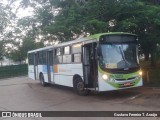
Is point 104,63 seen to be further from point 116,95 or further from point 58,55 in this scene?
point 58,55

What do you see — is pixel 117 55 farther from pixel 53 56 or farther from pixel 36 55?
pixel 36 55

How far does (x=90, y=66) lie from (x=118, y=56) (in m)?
1.44

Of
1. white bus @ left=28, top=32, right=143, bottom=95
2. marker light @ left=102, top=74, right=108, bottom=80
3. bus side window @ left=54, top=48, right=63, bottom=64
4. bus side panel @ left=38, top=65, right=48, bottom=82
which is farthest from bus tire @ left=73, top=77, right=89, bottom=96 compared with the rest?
bus side panel @ left=38, top=65, right=48, bottom=82

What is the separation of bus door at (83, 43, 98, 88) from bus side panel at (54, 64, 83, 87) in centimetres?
50

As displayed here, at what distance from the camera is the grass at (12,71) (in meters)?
37.8

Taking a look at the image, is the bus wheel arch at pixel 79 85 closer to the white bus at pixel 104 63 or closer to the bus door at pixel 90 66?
the white bus at pixel 104 63

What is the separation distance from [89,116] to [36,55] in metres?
12.7

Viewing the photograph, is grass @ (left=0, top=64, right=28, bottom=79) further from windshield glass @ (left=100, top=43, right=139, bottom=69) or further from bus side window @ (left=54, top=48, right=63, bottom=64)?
windshield glass @ (left=100, top=43, right=139, bottom=69)

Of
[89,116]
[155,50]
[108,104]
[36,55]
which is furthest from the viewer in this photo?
[36,55]

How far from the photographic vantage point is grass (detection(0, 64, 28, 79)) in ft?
124

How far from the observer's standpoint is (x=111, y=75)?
40.0 ft

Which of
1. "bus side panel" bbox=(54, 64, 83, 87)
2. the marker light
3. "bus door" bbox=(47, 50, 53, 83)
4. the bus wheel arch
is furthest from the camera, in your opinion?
"bus door" bbox=(47, 50, 53, 83)

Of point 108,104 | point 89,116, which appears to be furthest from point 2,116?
point 108,104

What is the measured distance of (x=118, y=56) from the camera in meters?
12.4
